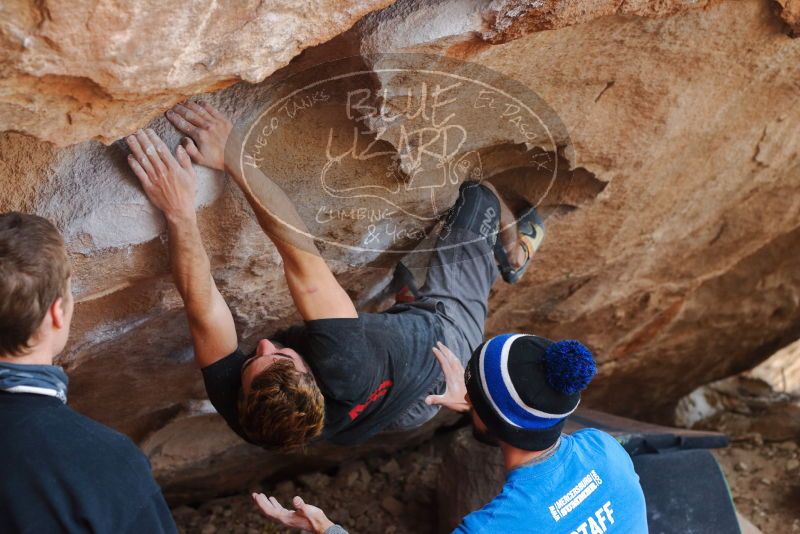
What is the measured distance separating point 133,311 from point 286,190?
0.63m

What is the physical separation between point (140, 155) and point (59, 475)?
79cm

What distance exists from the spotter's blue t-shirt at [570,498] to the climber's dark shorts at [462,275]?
23.3 inches

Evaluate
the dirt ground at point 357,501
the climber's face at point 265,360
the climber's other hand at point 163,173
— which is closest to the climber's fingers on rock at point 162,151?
the climber's other hand at point 163,173

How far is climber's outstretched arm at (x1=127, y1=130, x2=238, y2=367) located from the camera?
203cm

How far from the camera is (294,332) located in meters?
2.44

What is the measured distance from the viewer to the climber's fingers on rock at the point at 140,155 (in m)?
1.99

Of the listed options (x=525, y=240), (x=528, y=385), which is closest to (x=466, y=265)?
(x=525, y=240)

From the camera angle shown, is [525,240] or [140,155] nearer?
[140,155]

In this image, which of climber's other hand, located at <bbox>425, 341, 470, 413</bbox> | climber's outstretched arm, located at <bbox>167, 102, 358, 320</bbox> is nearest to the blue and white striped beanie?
climber's other hand, located at <bbox>425, 341, 470, 413</bbox>

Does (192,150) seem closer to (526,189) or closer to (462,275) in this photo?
(462,275)

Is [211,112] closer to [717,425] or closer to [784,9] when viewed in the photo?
[784,9]

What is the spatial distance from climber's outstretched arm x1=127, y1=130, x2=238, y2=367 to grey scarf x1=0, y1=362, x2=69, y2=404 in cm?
59

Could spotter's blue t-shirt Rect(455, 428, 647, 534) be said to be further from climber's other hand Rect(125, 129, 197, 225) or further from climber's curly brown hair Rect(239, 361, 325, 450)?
climber's other hand Rect(125, 129, 197, 225)

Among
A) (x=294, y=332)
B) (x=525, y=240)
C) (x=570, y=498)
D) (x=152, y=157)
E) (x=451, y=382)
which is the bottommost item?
(x=570, y=498)
